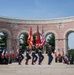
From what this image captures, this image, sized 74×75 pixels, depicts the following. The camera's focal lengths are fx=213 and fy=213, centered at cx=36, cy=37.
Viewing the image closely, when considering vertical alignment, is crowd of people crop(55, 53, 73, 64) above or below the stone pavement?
above

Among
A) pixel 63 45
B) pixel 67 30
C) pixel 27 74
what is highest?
pixel 67 30

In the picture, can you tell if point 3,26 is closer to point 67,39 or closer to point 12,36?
point 12,36

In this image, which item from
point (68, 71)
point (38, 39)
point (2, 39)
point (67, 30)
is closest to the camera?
point (68, 71)

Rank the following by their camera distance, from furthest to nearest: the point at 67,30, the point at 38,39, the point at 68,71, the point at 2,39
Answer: the point at 2,39
the point at 67,30
the point at 38,39
the point at 68,71

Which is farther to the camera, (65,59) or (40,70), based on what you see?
(65,59)

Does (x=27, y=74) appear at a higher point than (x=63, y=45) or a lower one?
lower

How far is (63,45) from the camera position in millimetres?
30734

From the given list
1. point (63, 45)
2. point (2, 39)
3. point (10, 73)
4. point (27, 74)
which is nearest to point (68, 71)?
point (27, 74)

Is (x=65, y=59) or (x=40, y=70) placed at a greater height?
(x=65, y=59)

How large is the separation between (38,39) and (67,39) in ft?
26.5

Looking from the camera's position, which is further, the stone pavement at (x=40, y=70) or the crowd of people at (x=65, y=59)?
the crowd of people at (x=65, y=59)

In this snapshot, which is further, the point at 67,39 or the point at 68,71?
the point at 67,39

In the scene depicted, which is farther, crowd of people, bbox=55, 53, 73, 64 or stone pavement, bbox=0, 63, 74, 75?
crowd of people, bbox=55, 53, 73, 64

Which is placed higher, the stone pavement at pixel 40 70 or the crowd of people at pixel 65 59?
the crowd of people at pixel 65 59
